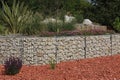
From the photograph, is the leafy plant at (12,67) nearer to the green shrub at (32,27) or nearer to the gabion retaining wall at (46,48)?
the gabion retaining wall at (46,48)

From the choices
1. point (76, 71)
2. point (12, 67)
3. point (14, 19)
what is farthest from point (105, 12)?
point (12, 67)

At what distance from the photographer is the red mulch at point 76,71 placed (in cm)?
1068

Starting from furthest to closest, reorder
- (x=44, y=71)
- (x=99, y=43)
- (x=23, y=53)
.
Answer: (x=99, y=43), (x=23, y=53), (x=44, y=71)

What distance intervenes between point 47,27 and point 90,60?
4.31 m

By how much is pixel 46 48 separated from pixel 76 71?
6.97ft

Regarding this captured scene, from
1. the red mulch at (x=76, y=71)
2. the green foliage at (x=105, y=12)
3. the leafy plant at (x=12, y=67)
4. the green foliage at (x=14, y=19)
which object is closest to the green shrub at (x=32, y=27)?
the green foliage at (x=14, y=19)

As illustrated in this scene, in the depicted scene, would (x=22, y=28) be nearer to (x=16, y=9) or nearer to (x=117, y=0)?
(x=16, y=9)

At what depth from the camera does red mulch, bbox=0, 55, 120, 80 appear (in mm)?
10680

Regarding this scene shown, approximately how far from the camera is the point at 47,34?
49.9 ft

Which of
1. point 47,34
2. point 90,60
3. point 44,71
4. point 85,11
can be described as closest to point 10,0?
point 85,11

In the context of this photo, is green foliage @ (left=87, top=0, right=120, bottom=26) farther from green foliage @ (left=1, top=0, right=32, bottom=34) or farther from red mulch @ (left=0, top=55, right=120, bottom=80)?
red mulch @ (left=0, top=55, right=120, bottom=80)

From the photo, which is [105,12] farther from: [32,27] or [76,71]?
[76,71]

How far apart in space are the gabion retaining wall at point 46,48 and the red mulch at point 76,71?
0.43m

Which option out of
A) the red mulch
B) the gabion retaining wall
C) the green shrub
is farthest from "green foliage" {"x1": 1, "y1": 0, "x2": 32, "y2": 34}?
the red mulch
